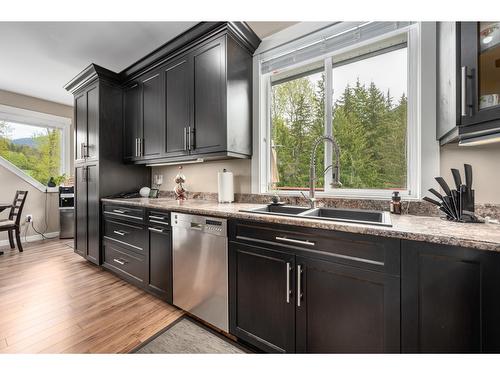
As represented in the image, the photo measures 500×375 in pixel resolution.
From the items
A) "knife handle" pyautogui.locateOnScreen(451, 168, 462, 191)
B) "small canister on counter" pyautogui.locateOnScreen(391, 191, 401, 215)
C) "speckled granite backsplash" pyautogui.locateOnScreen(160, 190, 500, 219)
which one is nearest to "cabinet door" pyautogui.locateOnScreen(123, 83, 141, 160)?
"speckled granite backsplash" pyautogui.locateOnScreen(160, 190, 500, 219)

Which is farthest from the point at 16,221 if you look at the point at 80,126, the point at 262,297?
the point at 262,297

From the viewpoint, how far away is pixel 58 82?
12.0 feet

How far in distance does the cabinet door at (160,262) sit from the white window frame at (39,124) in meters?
3.71

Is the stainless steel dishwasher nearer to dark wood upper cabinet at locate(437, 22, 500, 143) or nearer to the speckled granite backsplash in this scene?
the speckled granite backsplash

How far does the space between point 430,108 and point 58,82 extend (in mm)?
4921

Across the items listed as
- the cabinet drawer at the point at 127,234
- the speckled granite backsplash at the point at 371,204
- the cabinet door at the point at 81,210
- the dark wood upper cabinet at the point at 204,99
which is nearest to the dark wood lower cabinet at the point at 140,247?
the cabinet drawer at the point at 127,234

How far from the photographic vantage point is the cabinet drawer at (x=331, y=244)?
41.5 inches

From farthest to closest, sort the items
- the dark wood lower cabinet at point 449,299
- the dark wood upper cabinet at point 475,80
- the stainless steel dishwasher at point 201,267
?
the stainless steel dishwasher at point 201,267 < the dark wood upper cabinet at point 475,80 < the dark wood lower cabinet at point 449,299

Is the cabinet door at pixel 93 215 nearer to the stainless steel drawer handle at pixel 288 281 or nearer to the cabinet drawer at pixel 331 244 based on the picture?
the cabinet drawer at pixel 331 244

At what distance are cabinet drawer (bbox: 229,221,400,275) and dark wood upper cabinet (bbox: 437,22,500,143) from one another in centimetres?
66

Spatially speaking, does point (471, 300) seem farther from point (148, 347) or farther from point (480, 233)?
point (148, 347)

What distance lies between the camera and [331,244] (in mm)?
1196

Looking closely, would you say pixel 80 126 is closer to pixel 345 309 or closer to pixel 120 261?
pixel 120 261
